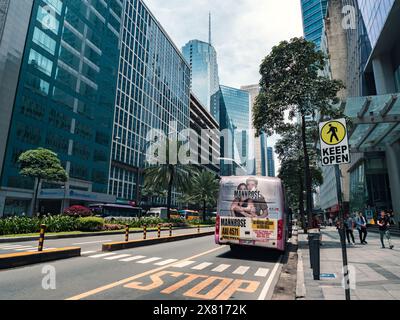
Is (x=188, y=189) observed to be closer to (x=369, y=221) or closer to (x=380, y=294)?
(x=369, y=221)

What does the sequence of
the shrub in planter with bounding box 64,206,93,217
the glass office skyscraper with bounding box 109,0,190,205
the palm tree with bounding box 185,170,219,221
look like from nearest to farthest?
the shrub in planter with bounding box 64,206,93,217 < the palm tree with bounding box 185,170,219,221 < the glass office skyscraper with bounding box 109,0,190,205

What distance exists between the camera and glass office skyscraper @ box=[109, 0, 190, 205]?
6919cm

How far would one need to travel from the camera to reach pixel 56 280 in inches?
275

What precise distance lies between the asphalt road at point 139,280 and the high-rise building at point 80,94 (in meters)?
42.8

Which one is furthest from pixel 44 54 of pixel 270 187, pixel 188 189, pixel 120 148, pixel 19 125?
pixel 270 187

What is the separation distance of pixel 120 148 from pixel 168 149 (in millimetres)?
35413

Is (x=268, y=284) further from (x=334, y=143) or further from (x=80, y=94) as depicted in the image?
(x=80, y=94)

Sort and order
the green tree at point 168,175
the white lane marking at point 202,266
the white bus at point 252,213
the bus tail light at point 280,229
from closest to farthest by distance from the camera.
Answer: the white lane marking at point 202,266 < the bus tail light at point 280,229 < the white bus at point 252,213 < the green tree at point 168,175

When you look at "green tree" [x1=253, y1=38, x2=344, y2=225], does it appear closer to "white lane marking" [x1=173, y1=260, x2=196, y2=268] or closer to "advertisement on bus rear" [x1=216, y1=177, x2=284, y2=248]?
"advertisement on bus rear" [x1=216, y1=177, x2=284, y2=248]

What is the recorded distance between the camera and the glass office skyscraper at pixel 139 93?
6919 centimetres

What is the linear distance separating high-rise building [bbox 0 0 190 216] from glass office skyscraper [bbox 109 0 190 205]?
0.29 m

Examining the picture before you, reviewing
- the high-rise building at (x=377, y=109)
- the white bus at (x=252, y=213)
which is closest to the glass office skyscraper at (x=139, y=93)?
the high-rise building at (x=377, y=109)

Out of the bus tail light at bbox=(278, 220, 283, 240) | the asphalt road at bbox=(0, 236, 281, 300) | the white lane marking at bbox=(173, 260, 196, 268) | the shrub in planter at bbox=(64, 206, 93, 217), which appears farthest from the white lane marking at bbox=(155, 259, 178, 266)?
the shrub in planter at bbox=(64, 206, 93, 217)

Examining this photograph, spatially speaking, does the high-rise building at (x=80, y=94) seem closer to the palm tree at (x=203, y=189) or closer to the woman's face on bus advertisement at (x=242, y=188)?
the palm tree at (x=203, y=189)
